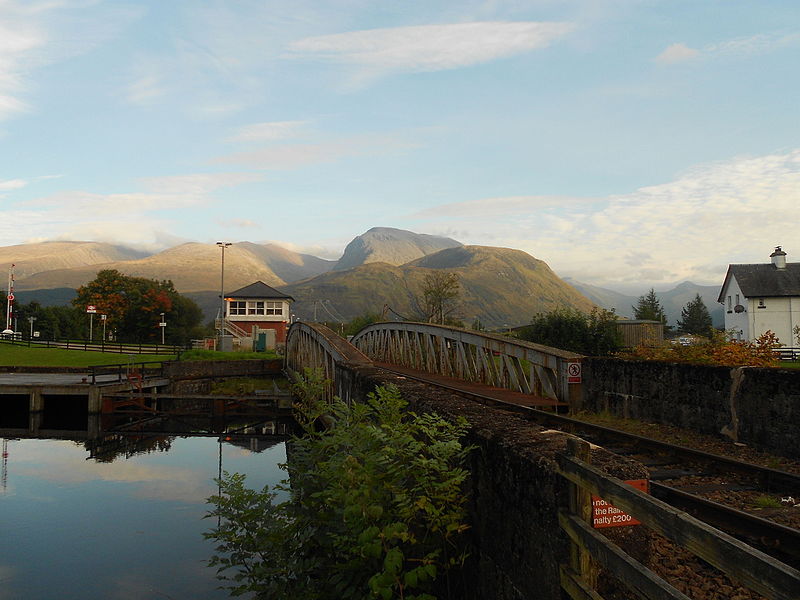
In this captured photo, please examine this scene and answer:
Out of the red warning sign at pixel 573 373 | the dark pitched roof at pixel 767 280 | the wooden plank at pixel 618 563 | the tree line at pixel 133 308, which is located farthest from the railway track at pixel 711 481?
the tree line at pixel 133 308

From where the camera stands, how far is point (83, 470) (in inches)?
803

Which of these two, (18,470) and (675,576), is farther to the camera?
(18,470)

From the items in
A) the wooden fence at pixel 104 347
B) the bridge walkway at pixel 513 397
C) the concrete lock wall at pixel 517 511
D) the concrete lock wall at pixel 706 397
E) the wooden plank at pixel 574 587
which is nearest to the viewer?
the wooden plank at pixel 574 587

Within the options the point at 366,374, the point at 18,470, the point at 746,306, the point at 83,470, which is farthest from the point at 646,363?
the point at 746,306

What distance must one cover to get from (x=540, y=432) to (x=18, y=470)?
21560mm

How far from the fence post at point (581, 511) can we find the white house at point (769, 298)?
186ft

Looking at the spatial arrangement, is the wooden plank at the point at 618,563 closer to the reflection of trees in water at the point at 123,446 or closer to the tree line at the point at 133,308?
the reflection of trees in water at the point at 123,446

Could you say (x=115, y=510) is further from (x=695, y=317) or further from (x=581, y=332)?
(x=695, y=317)

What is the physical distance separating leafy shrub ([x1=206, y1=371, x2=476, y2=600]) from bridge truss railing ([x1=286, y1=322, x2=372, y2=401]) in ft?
7.22

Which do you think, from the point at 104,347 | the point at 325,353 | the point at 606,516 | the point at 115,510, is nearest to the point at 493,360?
the point at 325,353

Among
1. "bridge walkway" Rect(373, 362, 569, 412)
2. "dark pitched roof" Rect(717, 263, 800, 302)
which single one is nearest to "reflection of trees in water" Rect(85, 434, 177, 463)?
"bridge walkway" Rect(373, 362, 569, 412)

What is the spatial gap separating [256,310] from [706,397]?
61.0 m

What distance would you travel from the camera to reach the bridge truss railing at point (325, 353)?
1466cm

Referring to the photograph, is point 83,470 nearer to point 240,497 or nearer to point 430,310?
point 240,497
